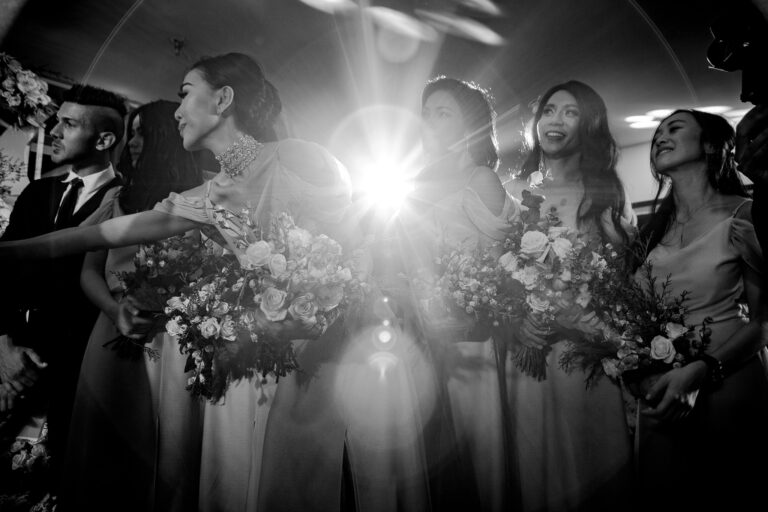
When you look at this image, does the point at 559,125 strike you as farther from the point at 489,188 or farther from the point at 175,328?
the point at 175,328

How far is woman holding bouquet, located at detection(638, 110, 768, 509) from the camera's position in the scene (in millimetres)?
2768

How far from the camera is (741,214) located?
294 cm

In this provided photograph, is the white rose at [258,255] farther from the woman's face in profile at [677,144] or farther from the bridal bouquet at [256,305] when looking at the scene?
the woman's face in profile at [677,144]

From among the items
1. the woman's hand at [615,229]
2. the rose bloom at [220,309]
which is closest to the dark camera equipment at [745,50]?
the woman's hand at [615,229]

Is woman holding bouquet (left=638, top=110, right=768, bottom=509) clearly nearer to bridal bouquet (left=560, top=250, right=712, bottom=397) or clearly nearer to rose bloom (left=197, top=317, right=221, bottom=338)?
bridal bouquet (left=560, top=250, right=712, bottom=397)

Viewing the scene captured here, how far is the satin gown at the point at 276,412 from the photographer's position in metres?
2.64

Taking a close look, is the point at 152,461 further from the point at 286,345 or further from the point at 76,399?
the point at 286,345

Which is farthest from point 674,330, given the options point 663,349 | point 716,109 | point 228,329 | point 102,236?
point 102,236

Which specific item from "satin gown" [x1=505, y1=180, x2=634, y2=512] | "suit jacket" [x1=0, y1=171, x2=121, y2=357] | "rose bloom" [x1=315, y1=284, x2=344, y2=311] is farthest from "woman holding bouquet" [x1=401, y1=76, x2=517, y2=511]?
"suit jacket" [x1=0, y1=171, x2=121, y2=357]

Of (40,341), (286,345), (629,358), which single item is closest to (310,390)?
(286,345)

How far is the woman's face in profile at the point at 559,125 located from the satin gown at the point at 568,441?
4.08 feet

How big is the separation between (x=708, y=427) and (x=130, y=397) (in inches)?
124

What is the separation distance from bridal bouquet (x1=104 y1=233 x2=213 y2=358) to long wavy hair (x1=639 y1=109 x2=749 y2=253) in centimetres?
258

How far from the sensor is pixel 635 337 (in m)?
2.76
